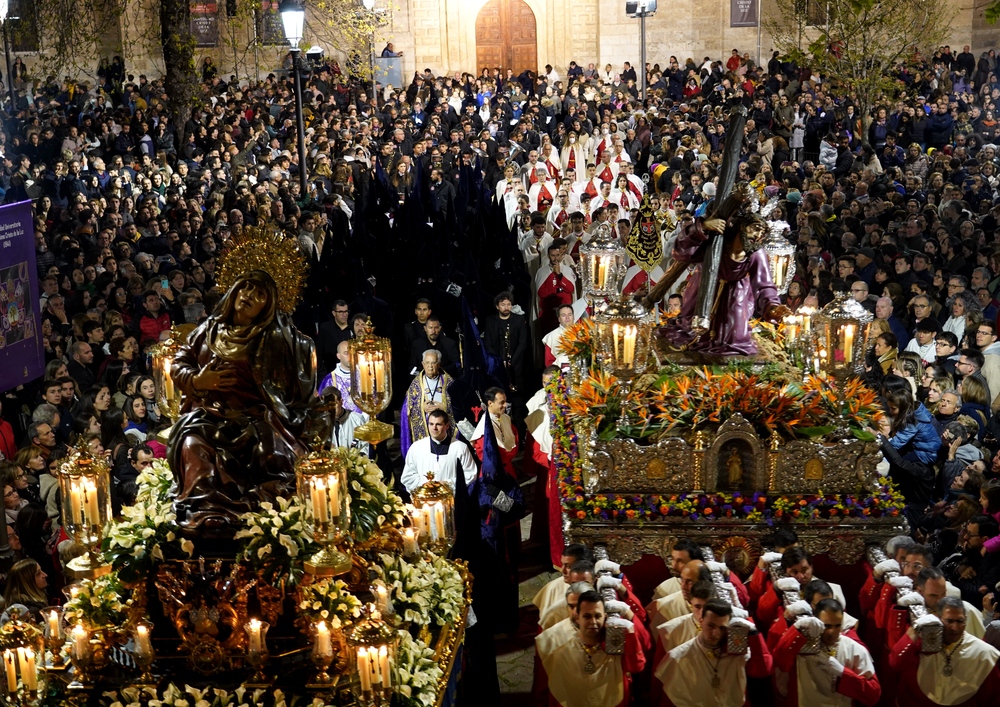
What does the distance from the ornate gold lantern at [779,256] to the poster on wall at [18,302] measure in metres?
5.81

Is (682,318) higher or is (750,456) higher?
(682,318)

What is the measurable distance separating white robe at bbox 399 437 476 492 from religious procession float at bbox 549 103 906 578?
28.6 inches

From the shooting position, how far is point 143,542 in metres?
6.79

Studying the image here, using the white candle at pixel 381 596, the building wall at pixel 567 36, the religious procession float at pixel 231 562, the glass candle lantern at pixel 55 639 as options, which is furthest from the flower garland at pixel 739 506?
the building wall at pixel 567 36

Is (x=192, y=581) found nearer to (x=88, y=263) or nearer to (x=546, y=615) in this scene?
(x=546, y=615)

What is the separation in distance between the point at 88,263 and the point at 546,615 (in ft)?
32.5

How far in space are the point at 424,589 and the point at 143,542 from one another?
5.34ft

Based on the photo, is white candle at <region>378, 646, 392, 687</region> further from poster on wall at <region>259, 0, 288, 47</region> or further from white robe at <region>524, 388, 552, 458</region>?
poster on wall at <region>259, 0, 288, 47</region>

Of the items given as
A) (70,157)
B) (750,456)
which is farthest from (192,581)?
(70,157)

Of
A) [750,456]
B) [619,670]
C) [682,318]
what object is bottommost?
[619,670]

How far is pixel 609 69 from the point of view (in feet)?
128

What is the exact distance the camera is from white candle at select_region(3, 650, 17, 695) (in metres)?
6.36

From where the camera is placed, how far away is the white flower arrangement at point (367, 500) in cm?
752

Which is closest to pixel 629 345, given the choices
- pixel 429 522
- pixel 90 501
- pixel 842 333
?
pixel 842 333
